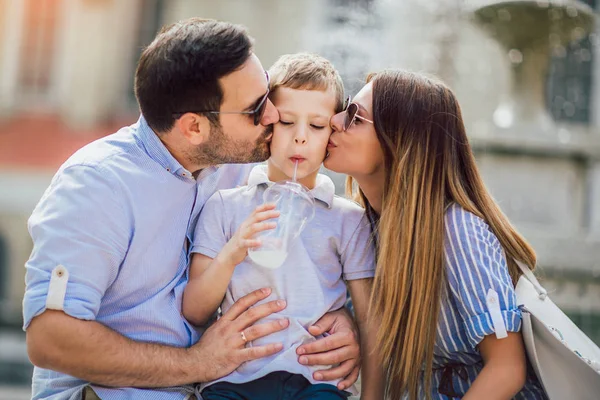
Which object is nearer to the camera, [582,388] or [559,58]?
[582,388]

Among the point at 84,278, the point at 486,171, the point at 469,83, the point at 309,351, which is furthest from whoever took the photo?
the point at 469,83

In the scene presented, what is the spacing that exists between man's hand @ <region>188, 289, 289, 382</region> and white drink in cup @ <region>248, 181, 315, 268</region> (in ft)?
0.45

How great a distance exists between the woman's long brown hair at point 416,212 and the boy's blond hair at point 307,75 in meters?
0.14

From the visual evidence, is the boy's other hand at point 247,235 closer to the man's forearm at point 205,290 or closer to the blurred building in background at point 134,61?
the man's forearm at point 205,290

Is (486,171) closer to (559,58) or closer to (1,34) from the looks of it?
(559,58)

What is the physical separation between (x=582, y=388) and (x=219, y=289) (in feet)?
3.67

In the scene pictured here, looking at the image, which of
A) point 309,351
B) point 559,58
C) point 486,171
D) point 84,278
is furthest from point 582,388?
point 559,58

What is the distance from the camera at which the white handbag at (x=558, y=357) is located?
2131mm

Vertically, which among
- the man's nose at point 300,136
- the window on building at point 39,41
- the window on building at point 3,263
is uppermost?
the man's nose at point 300,136

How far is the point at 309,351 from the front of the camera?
2.25 m

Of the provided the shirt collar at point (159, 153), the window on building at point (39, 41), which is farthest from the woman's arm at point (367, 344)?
the window on building at point (39, 41)

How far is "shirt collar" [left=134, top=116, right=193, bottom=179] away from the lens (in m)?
2.40

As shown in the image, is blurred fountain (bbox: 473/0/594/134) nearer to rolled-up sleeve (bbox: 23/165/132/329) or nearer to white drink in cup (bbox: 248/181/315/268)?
white drink in cup (bbox: 248/181/315/268)

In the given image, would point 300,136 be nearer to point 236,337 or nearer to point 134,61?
point 236,337
